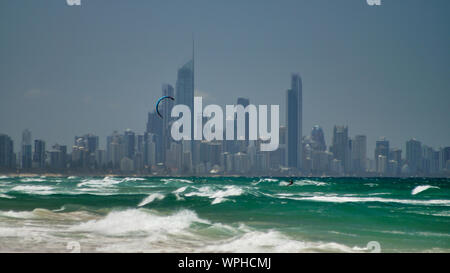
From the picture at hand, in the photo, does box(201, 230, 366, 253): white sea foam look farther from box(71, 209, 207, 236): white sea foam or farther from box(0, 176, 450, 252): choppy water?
box(71, 209, 207, 236): white sea foam

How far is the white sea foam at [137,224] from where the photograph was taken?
34.3 feet

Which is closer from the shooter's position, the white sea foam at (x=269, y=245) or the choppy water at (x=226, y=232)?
the white sea foam at (x=269, y=245)

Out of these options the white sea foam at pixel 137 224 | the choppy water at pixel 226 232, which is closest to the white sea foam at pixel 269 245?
the choppy water at pixel 226 232

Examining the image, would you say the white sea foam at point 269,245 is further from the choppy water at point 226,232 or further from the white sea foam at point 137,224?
the white sea foam at point 137,224

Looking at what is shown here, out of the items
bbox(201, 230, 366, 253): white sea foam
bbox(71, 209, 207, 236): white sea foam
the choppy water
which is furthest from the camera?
bbox(71, 209, 207, 236): white sea foam

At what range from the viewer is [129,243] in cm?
888

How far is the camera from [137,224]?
11578 mm

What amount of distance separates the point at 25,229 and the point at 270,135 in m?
6.03

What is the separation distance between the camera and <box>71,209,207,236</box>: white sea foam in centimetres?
1047

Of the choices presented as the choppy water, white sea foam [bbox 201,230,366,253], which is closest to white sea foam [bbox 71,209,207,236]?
the choppy water

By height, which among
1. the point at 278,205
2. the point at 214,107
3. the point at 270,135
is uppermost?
the point at 214,107

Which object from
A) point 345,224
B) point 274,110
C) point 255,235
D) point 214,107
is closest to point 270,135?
point 274,110

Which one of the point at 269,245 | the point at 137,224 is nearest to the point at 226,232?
the point at 269,245
